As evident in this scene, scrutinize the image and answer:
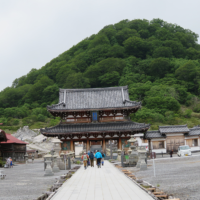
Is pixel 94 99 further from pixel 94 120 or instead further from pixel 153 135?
pixel 153 135

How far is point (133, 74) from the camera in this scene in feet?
274

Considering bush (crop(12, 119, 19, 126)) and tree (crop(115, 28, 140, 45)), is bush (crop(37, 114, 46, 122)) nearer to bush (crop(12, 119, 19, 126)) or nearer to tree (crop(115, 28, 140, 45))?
bush (crop(12, 119, 19, 126))

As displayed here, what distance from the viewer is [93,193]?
940 centimetres

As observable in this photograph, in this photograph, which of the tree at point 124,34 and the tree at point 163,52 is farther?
the tree at point 124,34

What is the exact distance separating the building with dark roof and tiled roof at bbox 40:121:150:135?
4.50m

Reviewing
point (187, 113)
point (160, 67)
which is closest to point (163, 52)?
point (160, 67)

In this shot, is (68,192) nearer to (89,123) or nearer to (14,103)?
(89,123)

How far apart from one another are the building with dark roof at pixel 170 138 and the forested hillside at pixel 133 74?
21331mm

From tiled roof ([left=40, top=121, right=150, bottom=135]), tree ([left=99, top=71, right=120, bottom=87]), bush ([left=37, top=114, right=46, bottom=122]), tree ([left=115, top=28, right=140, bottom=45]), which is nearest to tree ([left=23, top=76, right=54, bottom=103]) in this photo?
bush ([left=37, top=114, right=46, bottom=122])

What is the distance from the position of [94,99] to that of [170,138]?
12146 millimetres

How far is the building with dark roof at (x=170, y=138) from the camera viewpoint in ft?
122

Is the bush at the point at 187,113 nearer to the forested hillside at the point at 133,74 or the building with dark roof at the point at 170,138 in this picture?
the forested hillside at the point at 133,74

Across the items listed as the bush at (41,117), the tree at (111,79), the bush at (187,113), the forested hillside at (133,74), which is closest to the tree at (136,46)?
the forested hillside at (133,74)

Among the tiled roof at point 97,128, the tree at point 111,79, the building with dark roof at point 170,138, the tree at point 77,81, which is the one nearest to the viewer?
the tiled roof at point 97,128
